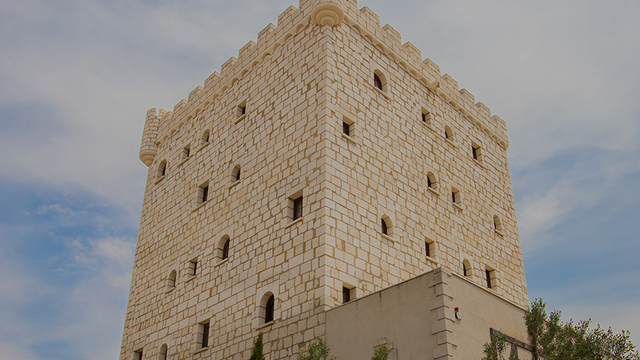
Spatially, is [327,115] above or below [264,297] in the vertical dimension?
above

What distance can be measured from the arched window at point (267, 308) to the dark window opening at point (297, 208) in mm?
2294

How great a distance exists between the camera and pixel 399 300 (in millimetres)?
13930

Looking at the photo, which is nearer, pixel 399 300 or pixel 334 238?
pixel 399 300

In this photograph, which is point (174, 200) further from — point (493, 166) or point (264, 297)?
point (493, 166)

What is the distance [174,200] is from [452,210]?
10.3m

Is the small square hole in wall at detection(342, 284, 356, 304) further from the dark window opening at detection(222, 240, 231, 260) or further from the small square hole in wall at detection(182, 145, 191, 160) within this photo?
the small square hole in wall at detection(182, 145, 191, 160)

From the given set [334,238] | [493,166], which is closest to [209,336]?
[334,238]

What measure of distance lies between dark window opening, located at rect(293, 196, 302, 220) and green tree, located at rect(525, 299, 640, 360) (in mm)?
6623

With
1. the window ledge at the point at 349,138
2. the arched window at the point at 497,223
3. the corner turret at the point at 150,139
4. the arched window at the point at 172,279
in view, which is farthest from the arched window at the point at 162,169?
the arched window at the point at 497,223

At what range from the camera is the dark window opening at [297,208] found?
17.7m

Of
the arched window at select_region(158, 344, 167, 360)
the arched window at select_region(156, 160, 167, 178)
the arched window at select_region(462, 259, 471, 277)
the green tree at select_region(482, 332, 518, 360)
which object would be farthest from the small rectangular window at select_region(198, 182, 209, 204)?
the green tree at select_region(482, 332, 518, 360)

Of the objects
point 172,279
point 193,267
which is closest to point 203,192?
point 193,267

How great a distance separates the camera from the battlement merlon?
2066 centimetres

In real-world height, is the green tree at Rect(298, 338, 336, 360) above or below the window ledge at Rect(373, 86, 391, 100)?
below
